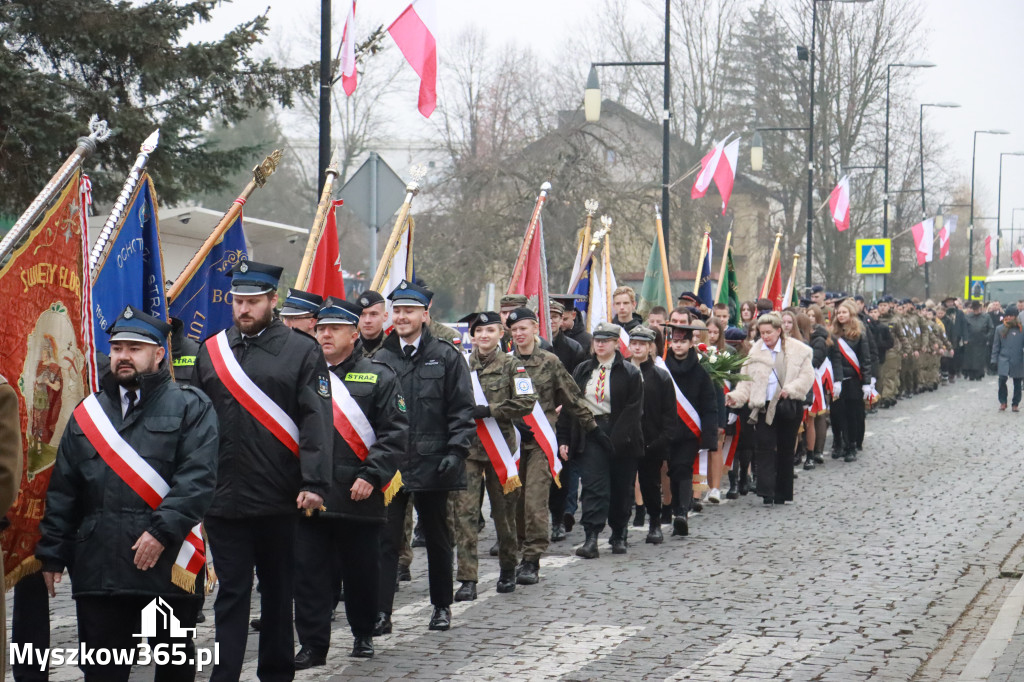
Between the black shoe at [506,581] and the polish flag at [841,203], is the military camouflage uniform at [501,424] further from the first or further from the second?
the polish flag at [841,203]

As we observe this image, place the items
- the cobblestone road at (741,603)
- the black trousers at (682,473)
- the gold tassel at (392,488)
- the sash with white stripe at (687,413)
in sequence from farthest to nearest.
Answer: the sash with white stripe at (687,413) < the black trousers at (682,473) < the gold tassel at (392,488) < the cobblestone road at (741,603)

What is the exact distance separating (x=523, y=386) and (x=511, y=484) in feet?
2.14

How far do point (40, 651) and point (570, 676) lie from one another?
2.51 m

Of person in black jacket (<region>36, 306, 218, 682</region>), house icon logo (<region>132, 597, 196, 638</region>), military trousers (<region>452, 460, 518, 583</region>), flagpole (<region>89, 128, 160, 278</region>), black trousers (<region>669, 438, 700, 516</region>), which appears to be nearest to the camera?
person in black jacket (<region>36, 306, 218, 682</region>)

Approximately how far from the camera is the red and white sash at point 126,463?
580cm

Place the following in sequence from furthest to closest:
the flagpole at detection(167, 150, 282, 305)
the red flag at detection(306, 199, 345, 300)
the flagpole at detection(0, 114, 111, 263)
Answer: the red flag at detection(306, 199, 345, 300)
the flagpole at detection(167, 150, 282, 305)
the flagpole at detection(0, 114, 111, 263)

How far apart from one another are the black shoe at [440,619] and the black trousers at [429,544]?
0.14 ft

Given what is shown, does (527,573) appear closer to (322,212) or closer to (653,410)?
(653,410)

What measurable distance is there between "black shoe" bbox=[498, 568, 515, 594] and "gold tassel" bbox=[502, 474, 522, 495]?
512 mm

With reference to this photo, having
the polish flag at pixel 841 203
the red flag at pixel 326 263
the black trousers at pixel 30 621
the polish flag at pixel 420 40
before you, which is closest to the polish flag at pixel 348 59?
the polish flag at pixel 420 40

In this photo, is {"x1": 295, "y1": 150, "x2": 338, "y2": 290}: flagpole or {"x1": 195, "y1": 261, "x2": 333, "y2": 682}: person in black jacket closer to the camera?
{"x1": 195, "y1": 261, "x2": 333, "y2": 682}: person in black jacket

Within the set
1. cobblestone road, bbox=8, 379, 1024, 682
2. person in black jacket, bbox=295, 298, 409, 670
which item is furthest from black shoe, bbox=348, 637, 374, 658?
cobblestone road, bbox=8, 379, 1024, 682

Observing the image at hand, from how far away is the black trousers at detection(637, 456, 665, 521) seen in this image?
12.2 m

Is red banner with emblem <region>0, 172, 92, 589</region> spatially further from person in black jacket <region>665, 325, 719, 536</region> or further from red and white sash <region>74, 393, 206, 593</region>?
person in black jacket <region>665, 325, 719, 536</region>
